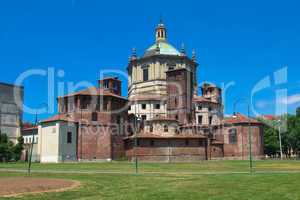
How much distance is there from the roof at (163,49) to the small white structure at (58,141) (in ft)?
113

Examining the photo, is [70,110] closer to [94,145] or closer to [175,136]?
[94,145]

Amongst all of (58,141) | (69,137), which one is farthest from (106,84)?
(58,141)

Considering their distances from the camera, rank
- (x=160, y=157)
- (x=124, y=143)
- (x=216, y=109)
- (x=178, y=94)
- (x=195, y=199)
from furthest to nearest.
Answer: (x=216, y=109), (x=178, y=94), (x=124, y=143), (x=160, y=157), (x=195, y=199)

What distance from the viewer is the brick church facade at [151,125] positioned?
7012cm

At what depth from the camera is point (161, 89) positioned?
93.0 metres

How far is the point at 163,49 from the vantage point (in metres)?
97.9

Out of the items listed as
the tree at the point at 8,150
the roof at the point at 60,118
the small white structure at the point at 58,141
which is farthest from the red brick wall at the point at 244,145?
the tree at the point at 8,150

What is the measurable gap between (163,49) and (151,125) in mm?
26952

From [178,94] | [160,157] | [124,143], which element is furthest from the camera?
[178,94]

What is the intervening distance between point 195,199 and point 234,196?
6.29ft

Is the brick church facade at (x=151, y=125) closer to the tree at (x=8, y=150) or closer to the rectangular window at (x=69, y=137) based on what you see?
the rectangular window at (x=69, y=137)

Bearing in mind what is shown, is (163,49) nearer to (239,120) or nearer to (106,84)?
(106,84)

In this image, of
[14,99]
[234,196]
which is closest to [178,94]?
[14,99]

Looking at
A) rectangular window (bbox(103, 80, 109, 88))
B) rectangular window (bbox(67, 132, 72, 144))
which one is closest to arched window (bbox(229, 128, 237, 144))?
rectangular window (bbox(103, 80, 109, 88))
